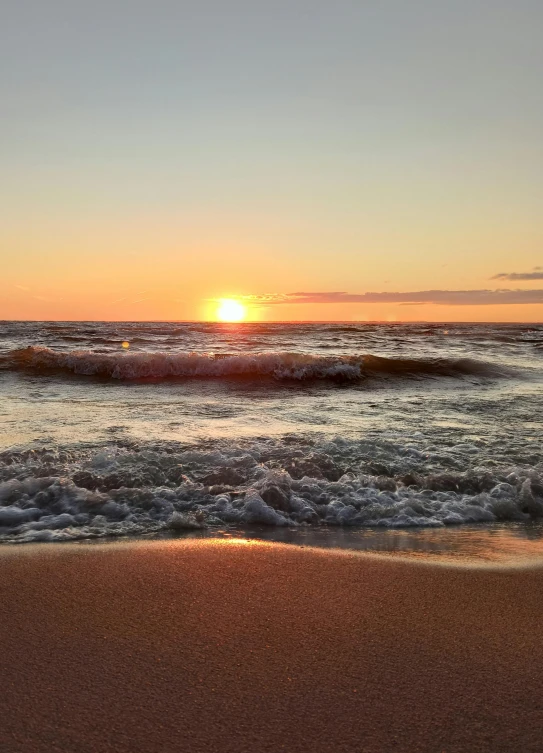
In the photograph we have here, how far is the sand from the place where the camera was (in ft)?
6.24

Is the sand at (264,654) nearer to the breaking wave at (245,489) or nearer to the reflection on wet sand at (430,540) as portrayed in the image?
the reflection on wet sand at (430,540)

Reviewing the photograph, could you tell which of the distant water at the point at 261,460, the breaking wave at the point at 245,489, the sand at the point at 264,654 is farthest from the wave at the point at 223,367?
the sand at the point at 264,654

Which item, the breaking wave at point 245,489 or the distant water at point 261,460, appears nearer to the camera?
the breaking wave at point 245,489

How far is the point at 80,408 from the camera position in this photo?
8.80m

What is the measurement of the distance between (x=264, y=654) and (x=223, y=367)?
12.8m

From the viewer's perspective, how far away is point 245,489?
4.78 metres

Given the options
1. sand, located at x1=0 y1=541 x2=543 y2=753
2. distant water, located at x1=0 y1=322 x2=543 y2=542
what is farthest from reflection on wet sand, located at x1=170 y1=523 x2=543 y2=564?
sand, located at x1=0 y1=541 x2=543 y2=753

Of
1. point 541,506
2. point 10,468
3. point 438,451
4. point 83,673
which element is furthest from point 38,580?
point 438,451

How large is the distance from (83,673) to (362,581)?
1538 millimetres

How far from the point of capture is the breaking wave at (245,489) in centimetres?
420

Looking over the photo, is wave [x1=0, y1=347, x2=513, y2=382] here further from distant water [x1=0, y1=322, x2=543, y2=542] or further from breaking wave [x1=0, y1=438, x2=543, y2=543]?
breaking wave [x1=0, y1=438, x2=543, y2=543]

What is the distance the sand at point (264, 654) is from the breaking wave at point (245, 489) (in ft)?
2.43

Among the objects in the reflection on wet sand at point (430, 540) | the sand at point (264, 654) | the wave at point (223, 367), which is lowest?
the reflection on wet sand at point (430, 540)

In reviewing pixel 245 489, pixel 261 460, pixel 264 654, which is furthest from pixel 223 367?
pixel 264 654
